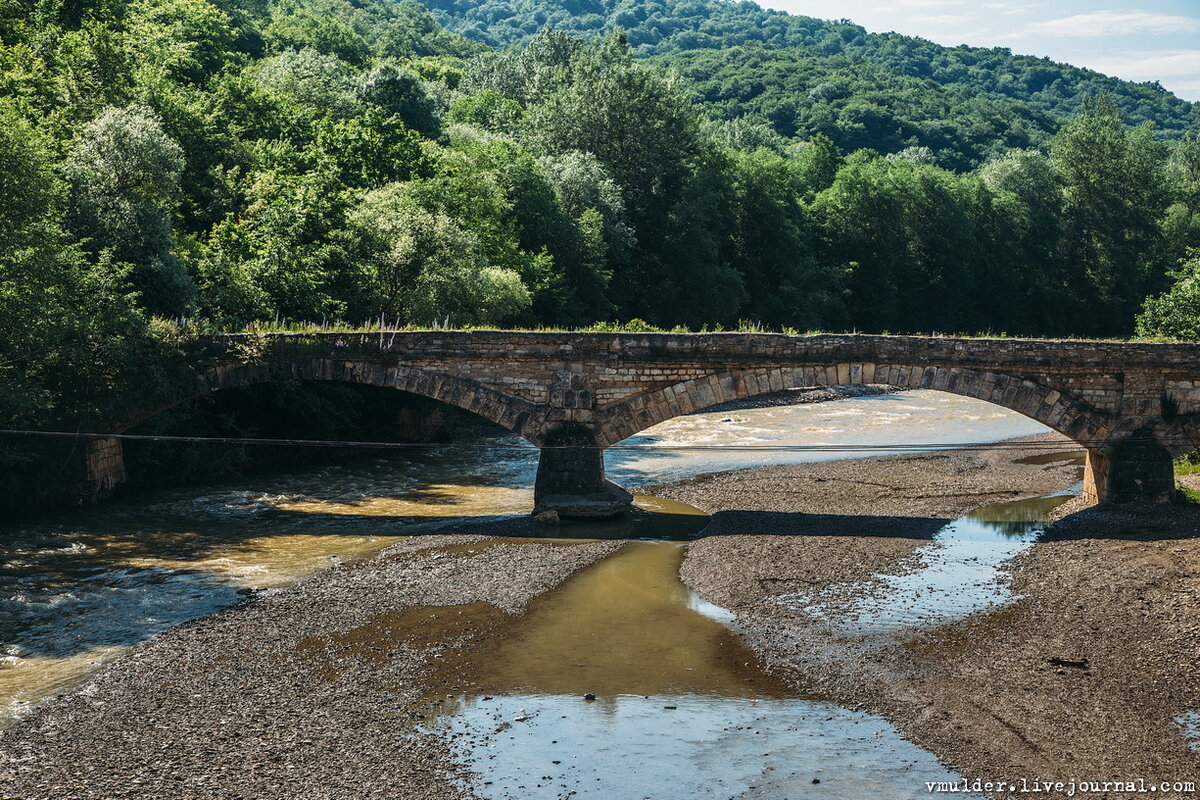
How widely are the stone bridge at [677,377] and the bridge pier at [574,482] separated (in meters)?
0.03

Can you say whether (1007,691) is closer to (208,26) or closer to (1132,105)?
(208,26)

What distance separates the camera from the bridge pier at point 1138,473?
29656 mm

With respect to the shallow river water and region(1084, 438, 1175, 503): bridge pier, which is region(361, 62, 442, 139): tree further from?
region(1084, 438, 1175, 503): bridge pier

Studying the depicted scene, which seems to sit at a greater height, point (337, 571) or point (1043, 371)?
point (1043, 371)

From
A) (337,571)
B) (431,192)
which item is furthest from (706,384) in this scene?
(431,192)

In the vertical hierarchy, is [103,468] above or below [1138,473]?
above

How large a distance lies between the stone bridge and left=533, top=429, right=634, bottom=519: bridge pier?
33 mm

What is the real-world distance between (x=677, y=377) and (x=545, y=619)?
33.6ft

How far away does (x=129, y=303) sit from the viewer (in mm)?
30641

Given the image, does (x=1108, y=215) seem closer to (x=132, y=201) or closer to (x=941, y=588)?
(x=941, y=588)

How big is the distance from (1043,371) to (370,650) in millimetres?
19546

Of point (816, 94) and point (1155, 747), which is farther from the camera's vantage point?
point (816, 94)

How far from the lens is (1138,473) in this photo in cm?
2978

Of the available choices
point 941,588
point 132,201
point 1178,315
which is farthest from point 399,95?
point 941,588
